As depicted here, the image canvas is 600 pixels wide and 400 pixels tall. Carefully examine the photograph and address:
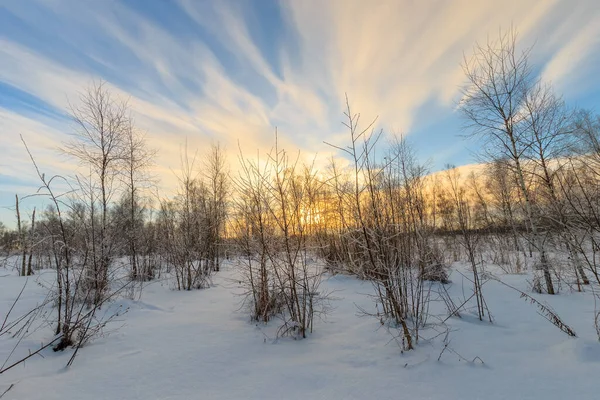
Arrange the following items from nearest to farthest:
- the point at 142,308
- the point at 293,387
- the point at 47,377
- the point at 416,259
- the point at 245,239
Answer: the point at 293,387, the point at 47,377, the point at 245,239, the point at 416,259, the point at 142,308

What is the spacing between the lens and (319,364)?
2.80m

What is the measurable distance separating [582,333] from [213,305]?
18.2ft

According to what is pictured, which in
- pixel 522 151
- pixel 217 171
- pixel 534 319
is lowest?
pixel 534 319

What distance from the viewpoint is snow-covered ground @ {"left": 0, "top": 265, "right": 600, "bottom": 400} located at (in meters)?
2.29

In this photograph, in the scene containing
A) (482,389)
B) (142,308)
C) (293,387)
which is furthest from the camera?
(142,308)

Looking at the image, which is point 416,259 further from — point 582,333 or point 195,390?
point 195,390

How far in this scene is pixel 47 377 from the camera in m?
2.57

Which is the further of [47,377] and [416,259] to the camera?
[416,259]

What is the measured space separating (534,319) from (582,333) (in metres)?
0.66

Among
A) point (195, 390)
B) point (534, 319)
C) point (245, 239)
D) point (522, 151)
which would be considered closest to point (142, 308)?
point (245, 239)

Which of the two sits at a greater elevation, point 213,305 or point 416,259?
point 416,259

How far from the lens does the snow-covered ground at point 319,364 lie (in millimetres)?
2293

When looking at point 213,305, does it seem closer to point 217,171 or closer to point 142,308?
point 142,308

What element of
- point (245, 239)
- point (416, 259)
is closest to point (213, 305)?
point (245, 239)
